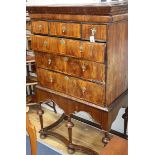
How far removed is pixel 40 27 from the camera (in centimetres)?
179

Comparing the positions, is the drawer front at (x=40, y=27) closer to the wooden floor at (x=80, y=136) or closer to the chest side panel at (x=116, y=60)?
the chest side panel at (x=116, y=60)

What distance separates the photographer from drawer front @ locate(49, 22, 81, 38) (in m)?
1.53

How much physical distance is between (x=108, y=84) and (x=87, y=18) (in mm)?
457

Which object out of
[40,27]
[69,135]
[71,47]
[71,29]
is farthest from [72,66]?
[69,135]

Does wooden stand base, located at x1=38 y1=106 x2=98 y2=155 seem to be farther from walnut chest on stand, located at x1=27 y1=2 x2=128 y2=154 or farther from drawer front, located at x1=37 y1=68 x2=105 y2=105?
drawer front, located at x1=37 y1=68 x2=105 y2=105

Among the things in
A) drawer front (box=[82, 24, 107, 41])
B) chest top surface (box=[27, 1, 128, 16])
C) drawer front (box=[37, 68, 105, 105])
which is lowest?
drawer front (box=[37, 68, 105, 105])

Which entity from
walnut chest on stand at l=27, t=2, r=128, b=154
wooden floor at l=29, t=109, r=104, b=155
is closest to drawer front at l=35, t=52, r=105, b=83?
walnut chest on stand at l=27, t=2, r=128, b=154

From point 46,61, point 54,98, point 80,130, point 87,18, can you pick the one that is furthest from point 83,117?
point 87,18

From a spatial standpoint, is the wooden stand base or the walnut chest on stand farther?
the wooden stand base

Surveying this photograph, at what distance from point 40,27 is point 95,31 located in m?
0.57

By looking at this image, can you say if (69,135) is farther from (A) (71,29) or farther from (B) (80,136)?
(A) (71,29)
